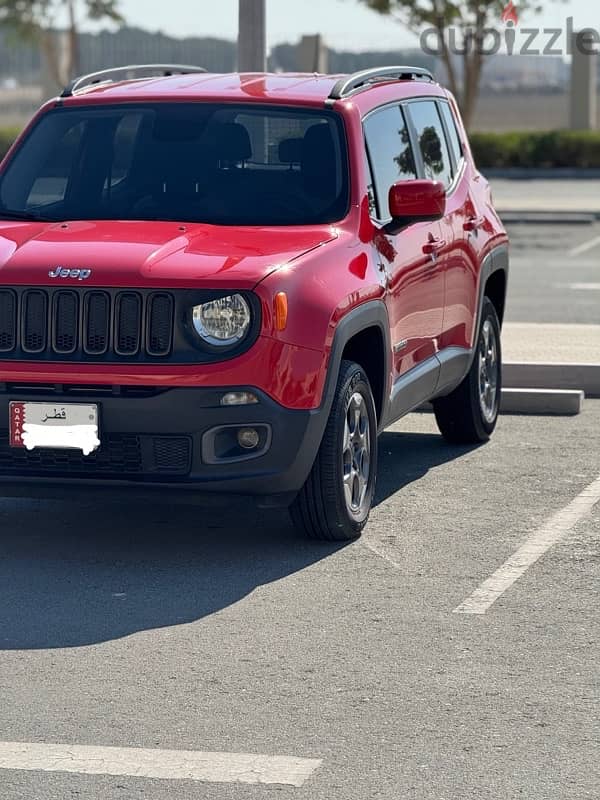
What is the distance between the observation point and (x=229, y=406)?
6816 mm

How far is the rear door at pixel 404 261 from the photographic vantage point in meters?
7.95

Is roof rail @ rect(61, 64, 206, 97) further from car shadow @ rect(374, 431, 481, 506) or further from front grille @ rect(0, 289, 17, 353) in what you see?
car shadow @ rect(374, 431, 481, 506)

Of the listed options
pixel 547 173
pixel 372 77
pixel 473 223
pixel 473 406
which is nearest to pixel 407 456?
pixel 473 406

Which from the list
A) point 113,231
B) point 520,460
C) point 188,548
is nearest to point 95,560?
point 188,548

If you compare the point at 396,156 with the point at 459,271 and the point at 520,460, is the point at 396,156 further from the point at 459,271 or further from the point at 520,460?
the point at 520,460

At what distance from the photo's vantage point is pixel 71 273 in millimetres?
6926

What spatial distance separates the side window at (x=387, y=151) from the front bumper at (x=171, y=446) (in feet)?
5.07

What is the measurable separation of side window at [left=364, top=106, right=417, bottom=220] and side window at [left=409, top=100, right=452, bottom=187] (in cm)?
20

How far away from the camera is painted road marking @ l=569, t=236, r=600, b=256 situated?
22.4m

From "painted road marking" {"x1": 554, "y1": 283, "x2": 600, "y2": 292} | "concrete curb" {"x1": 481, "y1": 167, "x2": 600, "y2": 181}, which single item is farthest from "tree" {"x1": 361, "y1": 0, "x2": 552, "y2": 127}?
"painted road marking" {"x1": 554, "y1": 283, "x2": 600, "y2": 292}

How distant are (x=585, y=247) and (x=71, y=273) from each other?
17.0 metres

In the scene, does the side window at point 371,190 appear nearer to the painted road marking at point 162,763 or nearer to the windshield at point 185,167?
the windshield at point 185,167

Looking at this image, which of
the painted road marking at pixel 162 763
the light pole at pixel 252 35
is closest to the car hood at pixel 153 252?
the painted road marking at pixel 162 763

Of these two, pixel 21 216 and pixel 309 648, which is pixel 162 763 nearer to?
pixel 309 648
